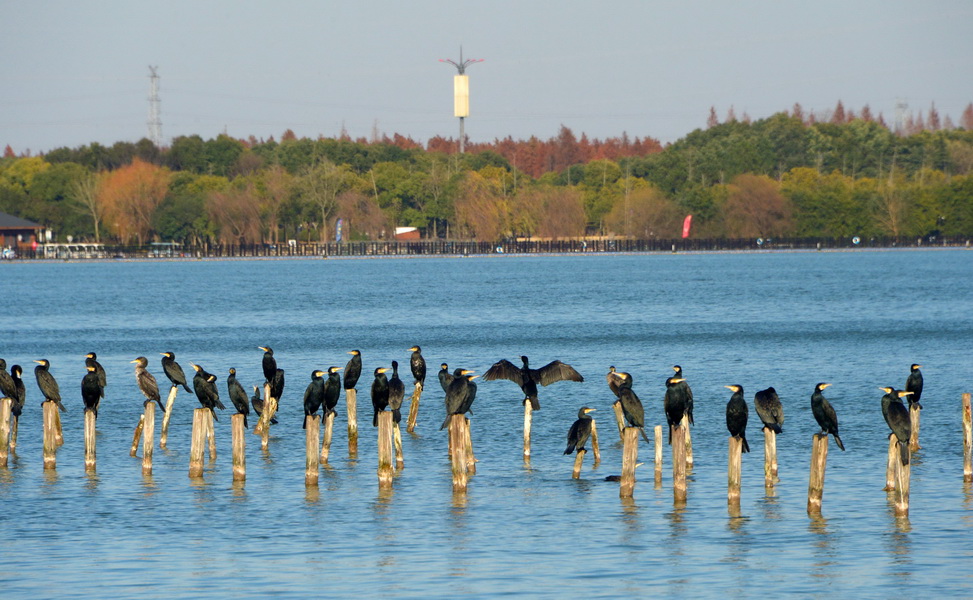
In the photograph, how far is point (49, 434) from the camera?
1029 inches

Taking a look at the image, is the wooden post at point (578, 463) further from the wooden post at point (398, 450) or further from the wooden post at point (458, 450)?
the wooden post at point (398, 450)

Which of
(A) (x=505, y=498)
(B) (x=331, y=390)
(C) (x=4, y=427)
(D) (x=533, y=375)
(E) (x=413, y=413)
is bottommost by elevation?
(A) (x=505, y=498)

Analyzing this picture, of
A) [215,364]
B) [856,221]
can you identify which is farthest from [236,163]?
[215,364]

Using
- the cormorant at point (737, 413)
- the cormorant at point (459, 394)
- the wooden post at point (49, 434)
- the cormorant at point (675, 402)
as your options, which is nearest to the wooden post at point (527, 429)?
the cormorant at point (459, 394)

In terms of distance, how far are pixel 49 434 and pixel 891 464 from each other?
14.5m

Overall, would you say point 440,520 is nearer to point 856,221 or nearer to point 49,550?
point 49,550

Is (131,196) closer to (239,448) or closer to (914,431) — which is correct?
(239,448)

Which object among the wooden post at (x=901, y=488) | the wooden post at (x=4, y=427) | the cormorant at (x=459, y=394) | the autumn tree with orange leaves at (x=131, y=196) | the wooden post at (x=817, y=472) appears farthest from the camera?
the autumn tree with orange leaves at (x=131, y=196)

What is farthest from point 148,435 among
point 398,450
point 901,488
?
point 901,488

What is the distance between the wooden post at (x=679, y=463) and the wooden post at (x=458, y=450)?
3365 mm

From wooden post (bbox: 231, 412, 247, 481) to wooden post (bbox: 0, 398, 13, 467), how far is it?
180 inches

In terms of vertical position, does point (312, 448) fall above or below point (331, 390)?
below

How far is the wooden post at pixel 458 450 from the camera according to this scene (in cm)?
2297

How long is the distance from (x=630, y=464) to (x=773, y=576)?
4008 mm
